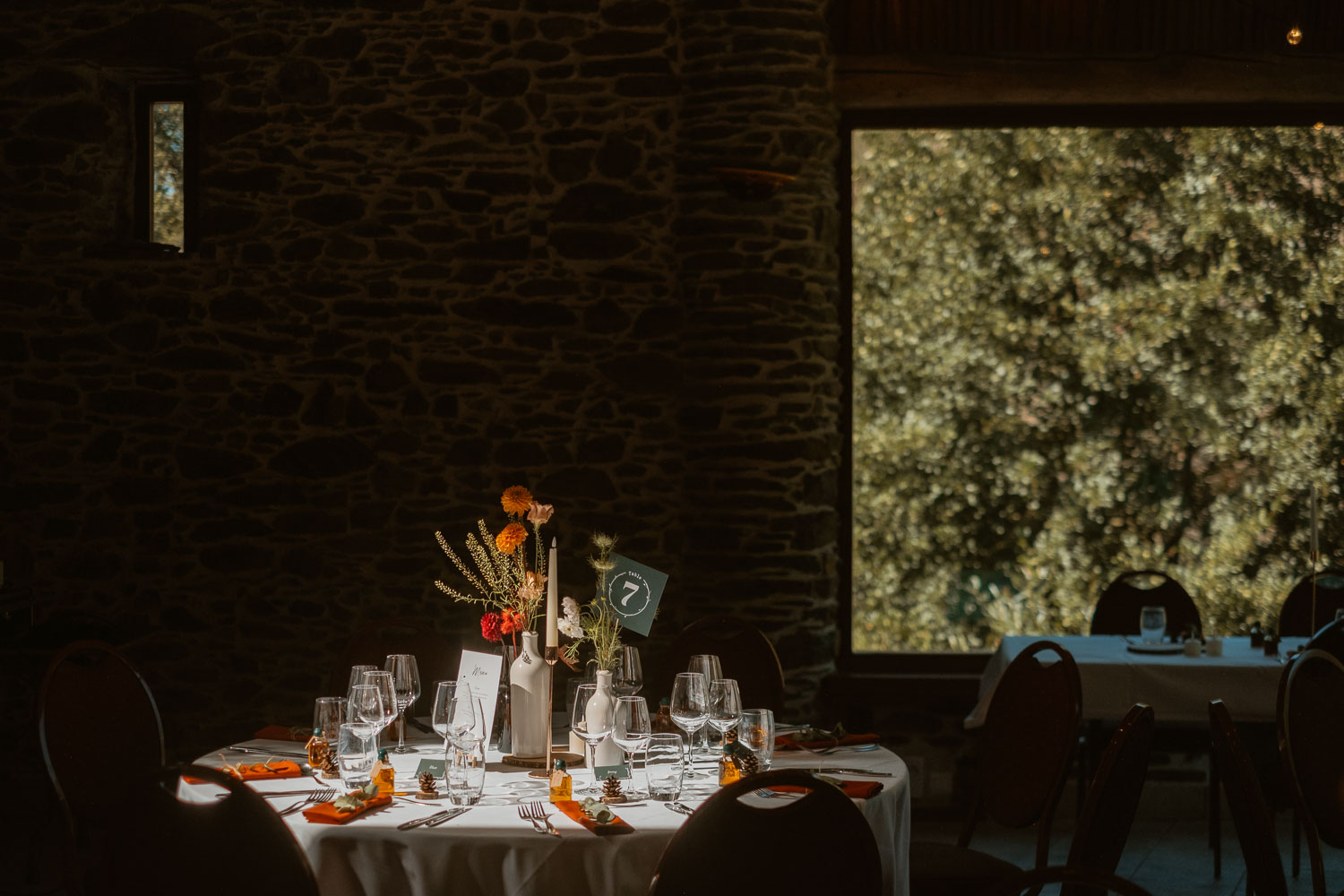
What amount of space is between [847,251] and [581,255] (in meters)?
1.21

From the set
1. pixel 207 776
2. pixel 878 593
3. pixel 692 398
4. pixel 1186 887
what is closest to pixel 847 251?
pixel 692 398

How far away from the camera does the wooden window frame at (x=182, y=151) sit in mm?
5805

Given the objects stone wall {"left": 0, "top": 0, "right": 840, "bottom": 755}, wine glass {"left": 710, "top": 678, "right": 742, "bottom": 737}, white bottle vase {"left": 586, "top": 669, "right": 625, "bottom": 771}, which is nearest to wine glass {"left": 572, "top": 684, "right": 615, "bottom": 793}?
white bottle vase {"left": 586, "top": 669, "right": 625, "bottom": 771}

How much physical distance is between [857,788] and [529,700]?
821mm

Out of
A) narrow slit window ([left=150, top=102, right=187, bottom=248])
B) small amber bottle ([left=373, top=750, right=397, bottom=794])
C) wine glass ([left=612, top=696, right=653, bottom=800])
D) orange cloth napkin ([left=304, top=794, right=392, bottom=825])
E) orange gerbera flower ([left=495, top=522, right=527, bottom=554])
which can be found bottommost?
orange cloth napkin ([left=304, top=794, right=392, bottom=825])

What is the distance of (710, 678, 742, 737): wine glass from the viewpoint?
2.90 m

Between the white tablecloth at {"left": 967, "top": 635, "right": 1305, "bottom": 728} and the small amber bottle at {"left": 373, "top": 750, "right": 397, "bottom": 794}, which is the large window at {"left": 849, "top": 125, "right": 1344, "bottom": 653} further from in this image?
the small amber bottle at {"left": 373, "top": 750, "right": 397, "bottom": 794}

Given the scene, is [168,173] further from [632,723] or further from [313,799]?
[632,723]

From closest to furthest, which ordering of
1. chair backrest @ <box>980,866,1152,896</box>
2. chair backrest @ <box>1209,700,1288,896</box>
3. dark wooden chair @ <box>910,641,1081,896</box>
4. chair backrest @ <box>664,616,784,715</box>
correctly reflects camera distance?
chair backrest @ <box>980,866,1152,896</box> → chair backrest @ <box>1209,700,1288,896</box> → dark wooden chair @ <box>910,641,1081,896</box> → chair backrest @ <box>664,616,784,715</box>

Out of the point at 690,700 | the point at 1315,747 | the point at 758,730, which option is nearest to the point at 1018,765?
the point at 1315,747

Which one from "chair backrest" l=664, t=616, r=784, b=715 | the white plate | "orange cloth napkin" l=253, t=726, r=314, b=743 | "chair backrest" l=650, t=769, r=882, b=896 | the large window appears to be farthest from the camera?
the large window

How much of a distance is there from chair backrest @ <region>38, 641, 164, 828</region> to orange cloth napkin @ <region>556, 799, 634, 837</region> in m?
1.29

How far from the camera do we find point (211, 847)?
2.33 metres

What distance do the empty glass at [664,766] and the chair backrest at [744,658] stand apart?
130cm
